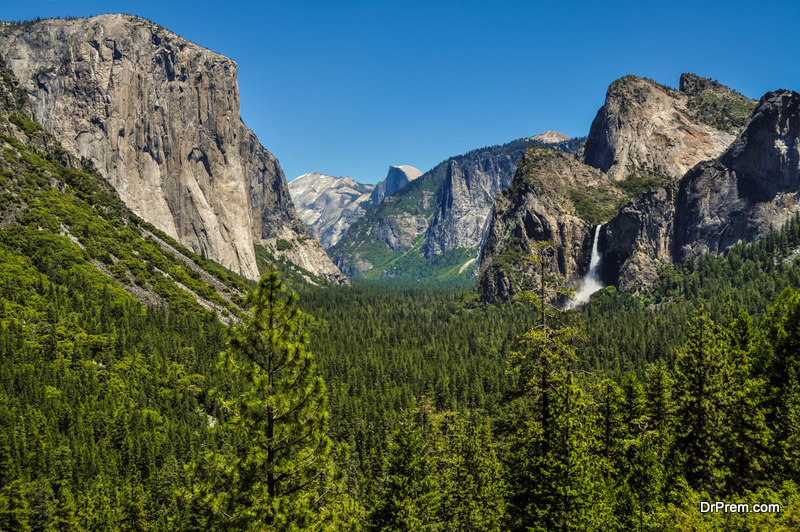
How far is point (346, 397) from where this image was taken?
349 ft

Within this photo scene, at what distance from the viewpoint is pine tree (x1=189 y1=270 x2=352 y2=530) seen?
18.2 meters

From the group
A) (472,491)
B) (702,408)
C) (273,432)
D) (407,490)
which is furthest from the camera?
(472,491)

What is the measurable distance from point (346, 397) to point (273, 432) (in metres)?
89.9

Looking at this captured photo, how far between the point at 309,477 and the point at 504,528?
20711 mm

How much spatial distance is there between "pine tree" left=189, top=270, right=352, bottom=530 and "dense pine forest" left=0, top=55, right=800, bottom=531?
3.4 inches

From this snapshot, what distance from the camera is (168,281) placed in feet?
494

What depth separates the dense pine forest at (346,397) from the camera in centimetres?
1977

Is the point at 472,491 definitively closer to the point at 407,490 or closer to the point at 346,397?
the point at 407,490

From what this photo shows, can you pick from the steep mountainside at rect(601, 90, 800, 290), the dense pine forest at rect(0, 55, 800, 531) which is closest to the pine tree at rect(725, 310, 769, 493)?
the dense pine forest at rect(0, 55, 800, 531)

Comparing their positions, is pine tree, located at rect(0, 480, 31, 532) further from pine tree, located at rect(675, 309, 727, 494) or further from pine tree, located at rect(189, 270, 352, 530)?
pine tree, located at rect(675, 309, 727, 494)

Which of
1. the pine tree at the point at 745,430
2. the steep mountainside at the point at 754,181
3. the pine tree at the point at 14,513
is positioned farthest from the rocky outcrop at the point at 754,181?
the pine tree at the point at 14,513

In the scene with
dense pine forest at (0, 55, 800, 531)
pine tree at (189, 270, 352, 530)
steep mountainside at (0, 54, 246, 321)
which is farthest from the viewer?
steep mountainside at (0, 54, 246, 321)

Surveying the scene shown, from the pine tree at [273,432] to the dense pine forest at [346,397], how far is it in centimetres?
9

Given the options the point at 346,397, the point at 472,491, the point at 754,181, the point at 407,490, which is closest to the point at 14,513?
the point at 407,490
